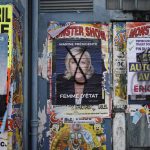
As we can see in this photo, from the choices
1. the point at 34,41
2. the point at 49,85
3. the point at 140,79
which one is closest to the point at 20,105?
the point at 49,85

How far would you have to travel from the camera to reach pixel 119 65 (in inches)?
300

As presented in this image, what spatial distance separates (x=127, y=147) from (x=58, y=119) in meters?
1.38

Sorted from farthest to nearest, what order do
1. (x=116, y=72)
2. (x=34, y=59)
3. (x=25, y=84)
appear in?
(x=116, y=72)
(x=34, y=59)
(x=25, y=84)

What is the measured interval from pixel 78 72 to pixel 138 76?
3.65ft

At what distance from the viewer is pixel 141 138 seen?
24.8ft

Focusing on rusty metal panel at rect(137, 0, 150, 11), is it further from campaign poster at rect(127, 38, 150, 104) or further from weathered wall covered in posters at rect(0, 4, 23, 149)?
weathered wall covered in posters at rect(0, 4, 23, 149)

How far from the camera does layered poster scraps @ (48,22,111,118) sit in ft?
24.7

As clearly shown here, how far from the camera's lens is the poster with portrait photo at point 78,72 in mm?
7547

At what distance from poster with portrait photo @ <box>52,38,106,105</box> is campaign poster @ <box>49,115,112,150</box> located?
0.37 m

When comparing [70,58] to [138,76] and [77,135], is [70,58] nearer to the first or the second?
[138,76]

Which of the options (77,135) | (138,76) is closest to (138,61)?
(138,76)

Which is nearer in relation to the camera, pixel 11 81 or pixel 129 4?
pixel 11 81

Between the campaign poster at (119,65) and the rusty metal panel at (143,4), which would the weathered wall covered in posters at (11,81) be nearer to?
the campaign poster at (119,65)

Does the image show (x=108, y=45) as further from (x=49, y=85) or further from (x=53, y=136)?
(x=53, y=136)
